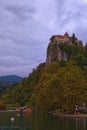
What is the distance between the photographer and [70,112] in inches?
4439

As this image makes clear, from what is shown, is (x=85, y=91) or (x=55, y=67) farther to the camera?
(x=55, y=67)

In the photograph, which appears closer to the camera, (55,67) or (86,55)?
(55,67)

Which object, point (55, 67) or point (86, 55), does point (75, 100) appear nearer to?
point (55, 67)

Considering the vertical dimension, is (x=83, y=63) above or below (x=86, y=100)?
above

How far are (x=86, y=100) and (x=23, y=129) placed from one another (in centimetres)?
5218

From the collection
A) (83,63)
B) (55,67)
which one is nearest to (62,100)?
(55,67)

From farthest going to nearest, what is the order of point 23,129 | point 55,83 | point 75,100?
point 55,83
point 75,100
point 23,129

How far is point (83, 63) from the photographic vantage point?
174 meters

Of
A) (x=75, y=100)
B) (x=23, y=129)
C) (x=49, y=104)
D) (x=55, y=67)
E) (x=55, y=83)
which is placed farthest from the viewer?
(x=55, y=67)

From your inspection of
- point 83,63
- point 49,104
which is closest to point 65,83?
point 49,104


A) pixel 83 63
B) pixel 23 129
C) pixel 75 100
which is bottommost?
pixel 23 129

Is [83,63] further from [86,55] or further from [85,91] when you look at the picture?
[85,91]

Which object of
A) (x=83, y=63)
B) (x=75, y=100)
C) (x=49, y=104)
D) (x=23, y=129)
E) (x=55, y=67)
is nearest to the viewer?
(x=23, y=129)

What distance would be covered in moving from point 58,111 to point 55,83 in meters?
13.4
